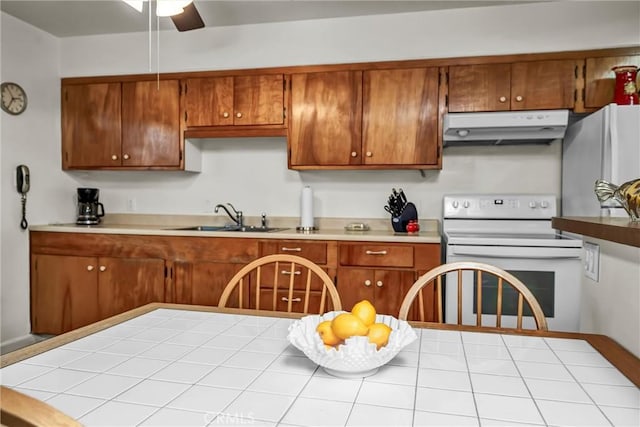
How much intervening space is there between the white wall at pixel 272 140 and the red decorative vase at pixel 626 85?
0.27m

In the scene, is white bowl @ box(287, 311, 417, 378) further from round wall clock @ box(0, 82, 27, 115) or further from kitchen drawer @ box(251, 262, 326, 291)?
round wall clock @ box(0, 82, 27, 115)

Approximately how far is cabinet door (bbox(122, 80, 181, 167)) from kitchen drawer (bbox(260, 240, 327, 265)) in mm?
1051

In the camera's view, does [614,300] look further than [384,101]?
No

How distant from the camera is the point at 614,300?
4.03 ft

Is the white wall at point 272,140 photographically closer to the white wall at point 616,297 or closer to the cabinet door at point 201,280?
the cabinet door at point 201,280

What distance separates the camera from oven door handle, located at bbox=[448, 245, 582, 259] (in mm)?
2418

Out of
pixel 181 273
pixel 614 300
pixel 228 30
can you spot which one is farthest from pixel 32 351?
pixel 228 30

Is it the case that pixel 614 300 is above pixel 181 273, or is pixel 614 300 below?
A: above

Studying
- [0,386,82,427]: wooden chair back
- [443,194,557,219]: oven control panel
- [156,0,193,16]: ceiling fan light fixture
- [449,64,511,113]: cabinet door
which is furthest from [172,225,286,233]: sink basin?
[0,386,82,427]: wooden chair back

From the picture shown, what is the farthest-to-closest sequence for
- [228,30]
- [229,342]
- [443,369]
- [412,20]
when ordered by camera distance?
[228,30]
[412,20]
[229,342]
[443,369]

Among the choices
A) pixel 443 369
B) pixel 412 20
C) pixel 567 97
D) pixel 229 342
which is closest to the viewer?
pixel 443 369

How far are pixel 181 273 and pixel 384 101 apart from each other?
5.97ft

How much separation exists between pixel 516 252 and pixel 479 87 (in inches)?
43.6

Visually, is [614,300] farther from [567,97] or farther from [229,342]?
[567,97]
